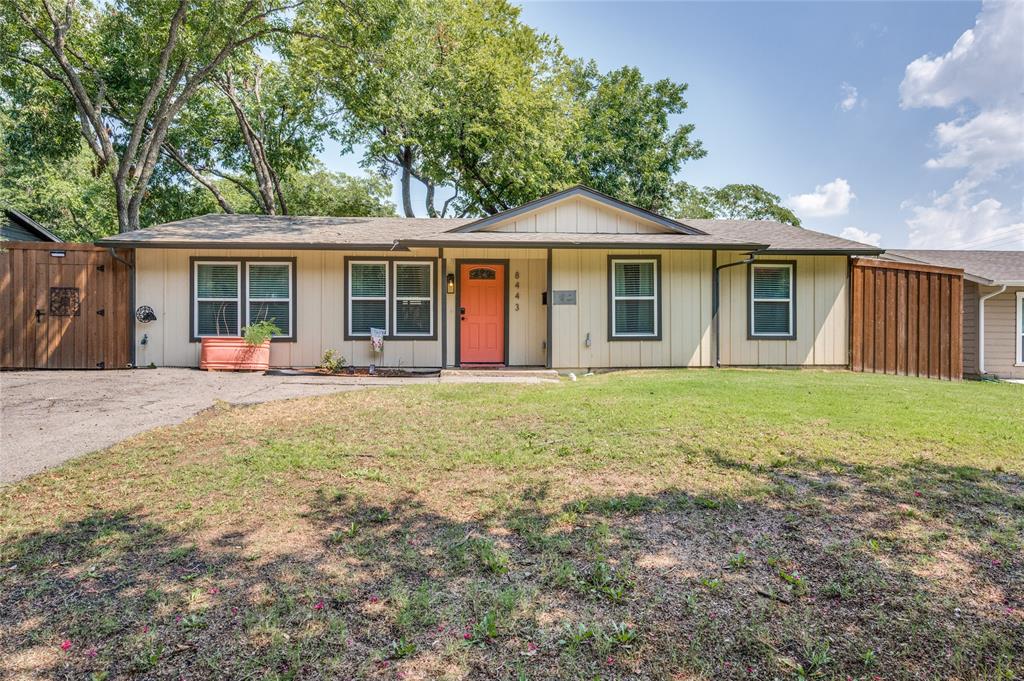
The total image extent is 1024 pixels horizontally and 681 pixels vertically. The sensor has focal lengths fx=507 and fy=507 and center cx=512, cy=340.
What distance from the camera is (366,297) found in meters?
10.3

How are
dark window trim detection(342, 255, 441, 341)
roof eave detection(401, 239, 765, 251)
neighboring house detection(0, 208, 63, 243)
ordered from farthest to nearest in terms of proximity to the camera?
neighboring house detection(0, 208, 63, 243) → dark window trim detection(342, 255, 441, 341) → roof eave detection(401, 239, 765, 251)

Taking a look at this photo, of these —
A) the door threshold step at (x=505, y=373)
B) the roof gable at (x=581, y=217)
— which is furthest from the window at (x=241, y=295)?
the roof gable at (x=581, y=217)

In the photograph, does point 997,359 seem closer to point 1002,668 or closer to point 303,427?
point 1002,668

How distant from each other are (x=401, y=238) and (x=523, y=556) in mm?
8909

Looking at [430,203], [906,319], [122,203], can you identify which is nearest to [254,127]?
[122,203]

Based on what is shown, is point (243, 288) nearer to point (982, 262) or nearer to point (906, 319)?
point (906, 319)

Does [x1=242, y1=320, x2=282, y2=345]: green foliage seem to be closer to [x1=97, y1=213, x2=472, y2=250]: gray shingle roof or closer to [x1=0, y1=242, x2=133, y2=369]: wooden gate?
[x1=97, y1=213, x2=472, y2=250]: gray shingle roof

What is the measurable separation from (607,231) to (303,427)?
747cm

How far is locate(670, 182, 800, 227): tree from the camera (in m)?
28.4

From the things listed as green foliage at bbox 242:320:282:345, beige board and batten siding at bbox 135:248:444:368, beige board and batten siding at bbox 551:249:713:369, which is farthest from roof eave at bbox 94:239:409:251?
beige board and batten siding at bbox 551:249:713:369

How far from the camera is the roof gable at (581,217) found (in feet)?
34.0

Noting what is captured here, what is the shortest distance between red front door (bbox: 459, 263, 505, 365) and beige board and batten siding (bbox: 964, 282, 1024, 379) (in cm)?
1159

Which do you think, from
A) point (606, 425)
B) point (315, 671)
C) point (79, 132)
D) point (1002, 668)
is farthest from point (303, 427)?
point (79, 132)

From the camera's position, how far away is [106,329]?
384 inches
